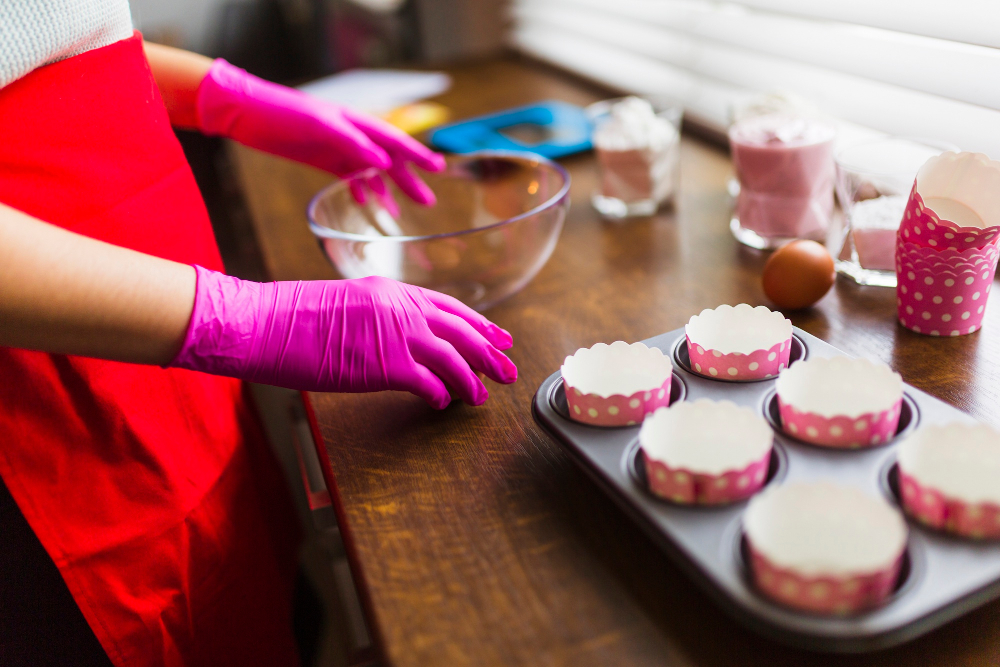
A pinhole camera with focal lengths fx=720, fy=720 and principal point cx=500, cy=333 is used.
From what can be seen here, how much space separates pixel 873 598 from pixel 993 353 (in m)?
0.41

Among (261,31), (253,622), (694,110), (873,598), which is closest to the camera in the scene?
(873,598)

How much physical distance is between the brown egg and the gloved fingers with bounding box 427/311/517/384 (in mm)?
326

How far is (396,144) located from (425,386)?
0.54 meters

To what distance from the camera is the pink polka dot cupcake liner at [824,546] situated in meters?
0.40

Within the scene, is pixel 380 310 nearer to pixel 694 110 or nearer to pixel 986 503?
pixel 986 503

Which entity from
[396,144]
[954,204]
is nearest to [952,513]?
[954,204]

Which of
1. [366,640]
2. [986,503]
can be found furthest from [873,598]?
[366,640]

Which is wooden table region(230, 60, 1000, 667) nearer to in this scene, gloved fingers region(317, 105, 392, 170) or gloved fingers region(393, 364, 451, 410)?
gloved fingers region(393, 364, 451, 410)

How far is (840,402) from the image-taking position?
1.87ft

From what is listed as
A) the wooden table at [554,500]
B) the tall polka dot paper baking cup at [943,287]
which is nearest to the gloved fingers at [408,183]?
the wooden table at [554,500]

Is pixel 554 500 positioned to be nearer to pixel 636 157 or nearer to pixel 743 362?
pixel 743 362

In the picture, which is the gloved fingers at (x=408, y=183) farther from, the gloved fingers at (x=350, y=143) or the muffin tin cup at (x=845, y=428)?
the muffin tin cup at (x=845, y=428)

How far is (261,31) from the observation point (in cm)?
324

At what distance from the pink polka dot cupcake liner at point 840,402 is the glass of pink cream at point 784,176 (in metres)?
0.40
